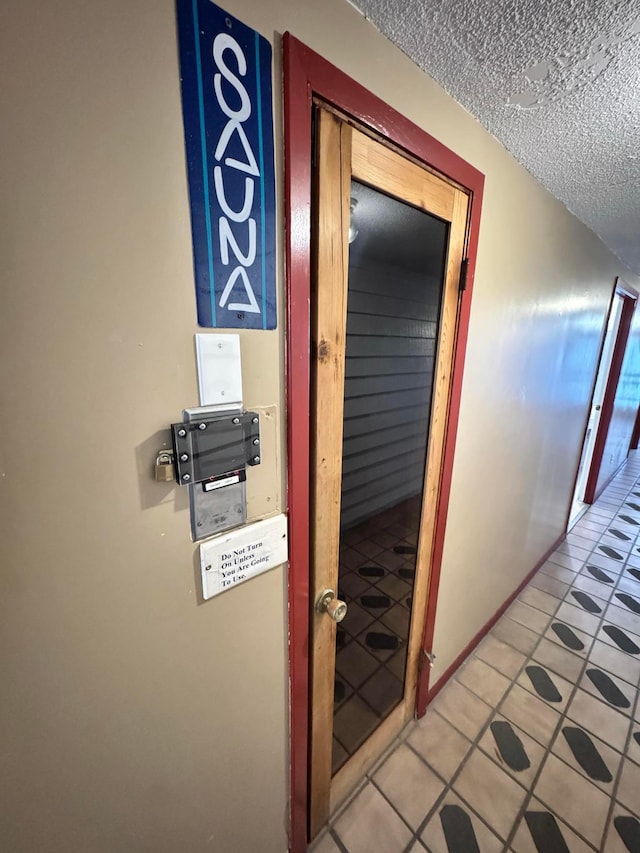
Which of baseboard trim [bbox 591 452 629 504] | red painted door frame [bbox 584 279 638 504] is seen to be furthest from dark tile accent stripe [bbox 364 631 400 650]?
baseboard trim [bbox 591 452 629 504]

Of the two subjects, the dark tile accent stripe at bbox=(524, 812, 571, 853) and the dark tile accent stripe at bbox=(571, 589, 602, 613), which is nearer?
the dark tile accent stripe at bbox=(524, 812, 571, 853)

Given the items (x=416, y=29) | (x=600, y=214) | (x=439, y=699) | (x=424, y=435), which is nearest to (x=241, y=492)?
(x=424, y=435)

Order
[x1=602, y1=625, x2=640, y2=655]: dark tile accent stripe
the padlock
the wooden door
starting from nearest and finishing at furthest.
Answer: the padlock
the wooden door
[x1=602, y1=625, x2=640, y2=655]: dark tile accent stripe

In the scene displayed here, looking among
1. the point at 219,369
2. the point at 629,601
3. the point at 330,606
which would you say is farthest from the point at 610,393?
the point at 219,369

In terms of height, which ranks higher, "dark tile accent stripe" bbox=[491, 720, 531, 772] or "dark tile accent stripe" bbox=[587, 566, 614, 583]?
"dark tile accent stripe" bbox=[491, 720, 531, 772]

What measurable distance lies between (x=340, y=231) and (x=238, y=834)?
5.40ft

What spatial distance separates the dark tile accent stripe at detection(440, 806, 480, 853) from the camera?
3.79 feet

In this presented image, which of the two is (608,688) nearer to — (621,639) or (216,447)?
(621,639)

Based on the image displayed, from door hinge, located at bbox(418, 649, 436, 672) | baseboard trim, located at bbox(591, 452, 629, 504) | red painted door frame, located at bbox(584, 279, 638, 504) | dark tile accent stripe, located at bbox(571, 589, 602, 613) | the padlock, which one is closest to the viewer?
the padlock

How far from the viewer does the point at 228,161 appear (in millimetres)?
624

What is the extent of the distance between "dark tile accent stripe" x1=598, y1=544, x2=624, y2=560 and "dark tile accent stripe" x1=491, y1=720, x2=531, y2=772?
7.13ft

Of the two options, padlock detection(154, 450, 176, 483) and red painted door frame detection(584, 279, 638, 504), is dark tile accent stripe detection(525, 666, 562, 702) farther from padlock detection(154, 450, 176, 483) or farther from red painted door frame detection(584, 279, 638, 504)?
red painted door frame detection(584, 279, 638, 504)

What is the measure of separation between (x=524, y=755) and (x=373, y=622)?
0.95m

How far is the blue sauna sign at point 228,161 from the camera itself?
1.88 feet
